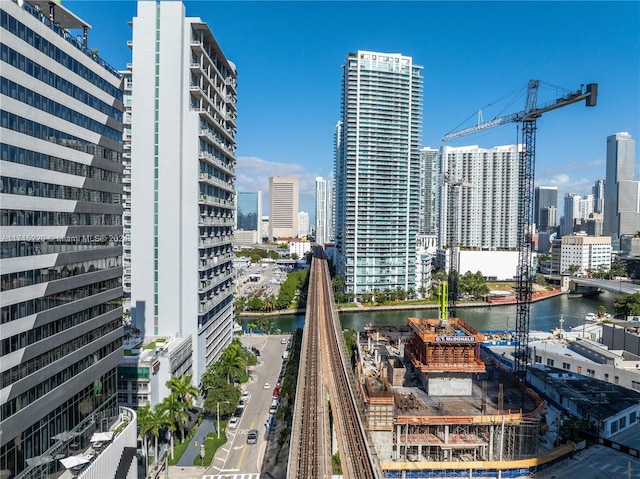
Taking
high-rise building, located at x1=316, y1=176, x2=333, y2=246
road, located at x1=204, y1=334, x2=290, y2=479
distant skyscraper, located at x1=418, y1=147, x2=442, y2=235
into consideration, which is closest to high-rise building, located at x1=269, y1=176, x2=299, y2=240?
high-rise building, located at x1=316, y1=176, x2=333, y2=246

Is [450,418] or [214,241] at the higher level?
[214,241]

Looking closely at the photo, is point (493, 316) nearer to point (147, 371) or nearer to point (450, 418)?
point (450, 418)

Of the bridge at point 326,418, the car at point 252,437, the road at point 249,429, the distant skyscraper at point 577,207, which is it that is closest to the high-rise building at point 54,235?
the road at point 249,429

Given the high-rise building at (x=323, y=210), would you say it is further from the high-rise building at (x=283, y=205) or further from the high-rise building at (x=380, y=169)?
the high-rise building at (x=380, y=169)

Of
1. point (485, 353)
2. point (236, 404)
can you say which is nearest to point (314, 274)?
point (485, 353)

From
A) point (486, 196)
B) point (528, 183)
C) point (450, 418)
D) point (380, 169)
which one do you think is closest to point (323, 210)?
point (486, 196)

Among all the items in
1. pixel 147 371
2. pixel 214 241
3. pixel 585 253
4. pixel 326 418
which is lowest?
pixel 326 418

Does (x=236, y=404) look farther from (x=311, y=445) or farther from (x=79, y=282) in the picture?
(x=79, y=282)
